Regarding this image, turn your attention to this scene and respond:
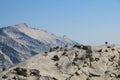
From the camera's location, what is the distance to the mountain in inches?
2886

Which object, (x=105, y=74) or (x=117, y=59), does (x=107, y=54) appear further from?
(x=105, y=74)

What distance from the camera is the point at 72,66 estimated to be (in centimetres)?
8019

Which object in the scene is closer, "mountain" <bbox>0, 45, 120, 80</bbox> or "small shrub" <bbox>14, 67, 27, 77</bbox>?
"small shrub" <bbox>14, 67, 27, 77</bbox>

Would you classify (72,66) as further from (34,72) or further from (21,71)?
(21,71)

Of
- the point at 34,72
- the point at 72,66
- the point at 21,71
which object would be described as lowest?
the point at 34,72

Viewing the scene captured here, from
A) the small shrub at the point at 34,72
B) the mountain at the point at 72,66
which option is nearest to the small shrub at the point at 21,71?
the mountain at the point at 72,66

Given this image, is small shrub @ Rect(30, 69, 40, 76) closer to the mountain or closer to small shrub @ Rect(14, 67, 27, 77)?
the mountain

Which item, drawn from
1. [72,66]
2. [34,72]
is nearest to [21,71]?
[34,72]

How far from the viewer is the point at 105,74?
76562 millimetres

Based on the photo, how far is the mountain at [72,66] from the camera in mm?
73312

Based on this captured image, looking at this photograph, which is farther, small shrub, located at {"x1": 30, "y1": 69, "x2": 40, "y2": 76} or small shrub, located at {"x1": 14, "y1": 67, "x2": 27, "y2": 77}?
small shrub, located at {"x1": 30, "y1": 69, "x2": 40, "y2": 76}

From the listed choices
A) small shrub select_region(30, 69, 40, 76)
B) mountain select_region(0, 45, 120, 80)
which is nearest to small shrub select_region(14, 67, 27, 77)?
mountain select_region(0, 45, 120, 80)

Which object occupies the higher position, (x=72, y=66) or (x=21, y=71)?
(x=72, y=66)

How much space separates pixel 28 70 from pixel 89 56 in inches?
809
